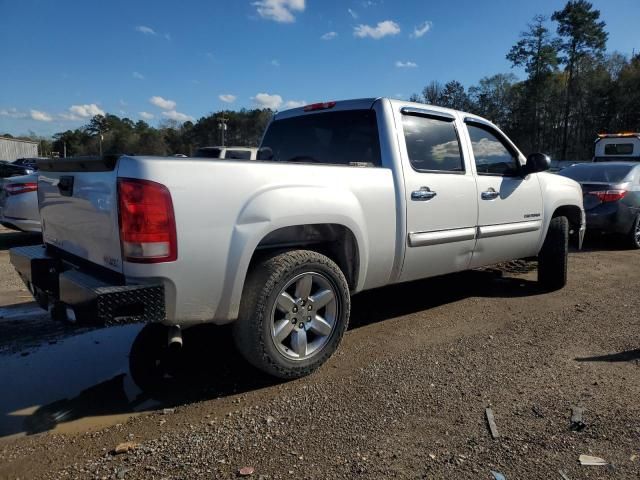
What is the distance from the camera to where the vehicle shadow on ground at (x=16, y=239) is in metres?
8.96

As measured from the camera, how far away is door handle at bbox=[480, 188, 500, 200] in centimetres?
453

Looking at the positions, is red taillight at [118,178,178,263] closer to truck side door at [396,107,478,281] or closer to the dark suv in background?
truck side door at [396,107,478,281]

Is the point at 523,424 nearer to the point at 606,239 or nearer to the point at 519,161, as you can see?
the point at 519,161

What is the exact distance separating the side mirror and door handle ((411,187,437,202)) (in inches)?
59.6

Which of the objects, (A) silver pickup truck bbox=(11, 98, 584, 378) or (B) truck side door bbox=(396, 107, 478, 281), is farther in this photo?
(B) truck side door bbox=(396, 107, 478, 281)

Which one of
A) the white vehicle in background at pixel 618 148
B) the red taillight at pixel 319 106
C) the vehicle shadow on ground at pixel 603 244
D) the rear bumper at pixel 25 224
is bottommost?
the vehicle shadow on ground at pixel 603 244

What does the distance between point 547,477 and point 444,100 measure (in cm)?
6753

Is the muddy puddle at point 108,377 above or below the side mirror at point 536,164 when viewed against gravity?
below

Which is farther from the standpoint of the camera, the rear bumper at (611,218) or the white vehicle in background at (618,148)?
the white vehicle in background at (618,148)

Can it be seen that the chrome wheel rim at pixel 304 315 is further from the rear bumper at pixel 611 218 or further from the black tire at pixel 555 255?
the rear bumper at pixel 611 218

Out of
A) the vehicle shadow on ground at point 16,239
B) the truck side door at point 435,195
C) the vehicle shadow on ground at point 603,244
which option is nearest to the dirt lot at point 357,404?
the truck side door at point 435,195

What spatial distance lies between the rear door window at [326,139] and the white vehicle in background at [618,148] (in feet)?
43.3

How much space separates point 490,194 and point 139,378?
3.42 metres

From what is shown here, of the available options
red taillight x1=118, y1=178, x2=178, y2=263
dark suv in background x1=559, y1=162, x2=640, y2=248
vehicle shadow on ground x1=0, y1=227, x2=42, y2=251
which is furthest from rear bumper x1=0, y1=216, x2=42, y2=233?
dark suv in background x1=559, y1=162, x2=640, y2=248
